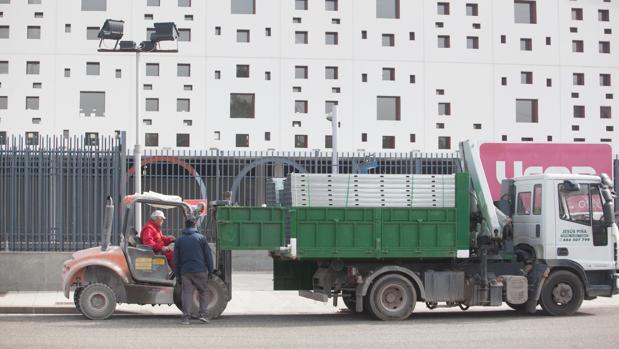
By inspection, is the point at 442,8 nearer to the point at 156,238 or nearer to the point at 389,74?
the point at 389,74

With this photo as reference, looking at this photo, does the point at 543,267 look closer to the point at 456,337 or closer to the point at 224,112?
the point at 456,337

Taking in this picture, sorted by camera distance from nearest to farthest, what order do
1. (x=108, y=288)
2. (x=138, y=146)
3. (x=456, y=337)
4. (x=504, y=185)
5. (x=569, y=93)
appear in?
(x=456, y=337), (x=108, y=288), (x=504, y=185), (x=138, y=146), (x=569, y=93)

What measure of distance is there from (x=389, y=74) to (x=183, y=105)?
13631 millimetres

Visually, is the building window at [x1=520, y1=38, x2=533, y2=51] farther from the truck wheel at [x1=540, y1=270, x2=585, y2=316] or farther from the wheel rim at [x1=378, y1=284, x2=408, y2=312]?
the wheel rim at [x1=378, y1=284, x2=408, y2=312]

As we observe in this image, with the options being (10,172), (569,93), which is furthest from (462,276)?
(569,93)

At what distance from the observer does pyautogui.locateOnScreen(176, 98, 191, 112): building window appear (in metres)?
61.1

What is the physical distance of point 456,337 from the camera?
45.7 ft

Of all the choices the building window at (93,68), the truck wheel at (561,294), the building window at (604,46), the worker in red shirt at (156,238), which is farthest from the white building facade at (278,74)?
the truck wheel at (561,294)

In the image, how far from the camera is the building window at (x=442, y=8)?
63.8m

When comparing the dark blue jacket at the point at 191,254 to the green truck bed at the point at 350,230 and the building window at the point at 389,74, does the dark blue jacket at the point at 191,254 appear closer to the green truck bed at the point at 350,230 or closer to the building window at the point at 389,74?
the green truck bed at the point at 350,230

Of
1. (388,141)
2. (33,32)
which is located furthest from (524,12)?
(33,32)

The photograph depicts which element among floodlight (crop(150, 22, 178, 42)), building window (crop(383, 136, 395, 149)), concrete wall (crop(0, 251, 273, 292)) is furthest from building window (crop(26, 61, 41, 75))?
floodlight (crop(150, 22, 178, 42))

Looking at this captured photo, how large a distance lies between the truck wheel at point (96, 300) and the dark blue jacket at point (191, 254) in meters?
1.26

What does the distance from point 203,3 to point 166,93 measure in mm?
6333
